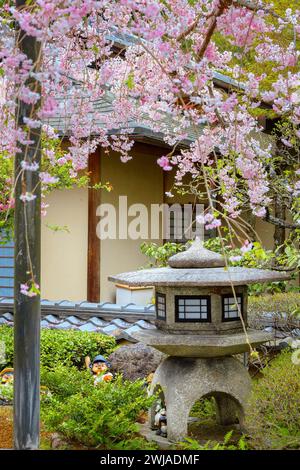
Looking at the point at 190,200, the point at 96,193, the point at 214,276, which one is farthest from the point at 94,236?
the point at 214,276

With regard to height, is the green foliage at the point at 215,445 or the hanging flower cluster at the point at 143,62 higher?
the hanging flower cluster at the point at 143,62

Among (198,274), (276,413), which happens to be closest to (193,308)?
(198,274)

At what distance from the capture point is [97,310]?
8.04m

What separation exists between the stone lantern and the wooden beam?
14.9 ft

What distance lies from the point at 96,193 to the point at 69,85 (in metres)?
4.76

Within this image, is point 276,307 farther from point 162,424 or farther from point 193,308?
point 162,424

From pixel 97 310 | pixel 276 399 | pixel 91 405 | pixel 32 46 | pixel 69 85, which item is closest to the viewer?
pixel 32 46

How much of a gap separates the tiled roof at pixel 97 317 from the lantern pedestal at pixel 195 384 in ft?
7.90

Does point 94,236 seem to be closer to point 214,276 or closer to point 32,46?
point 214,276

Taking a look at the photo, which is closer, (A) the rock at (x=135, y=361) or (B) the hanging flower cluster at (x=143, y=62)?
(B) the hanging flower cluster at (x=143, y=62)

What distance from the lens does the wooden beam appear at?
9.40m

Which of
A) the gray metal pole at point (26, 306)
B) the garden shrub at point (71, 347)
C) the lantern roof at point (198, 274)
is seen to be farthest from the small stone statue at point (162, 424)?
the garden shrub at point (71, 347)

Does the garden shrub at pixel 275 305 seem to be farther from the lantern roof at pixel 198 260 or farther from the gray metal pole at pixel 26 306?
the gray metal pole at pixel 26 306

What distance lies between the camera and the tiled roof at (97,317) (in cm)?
741
